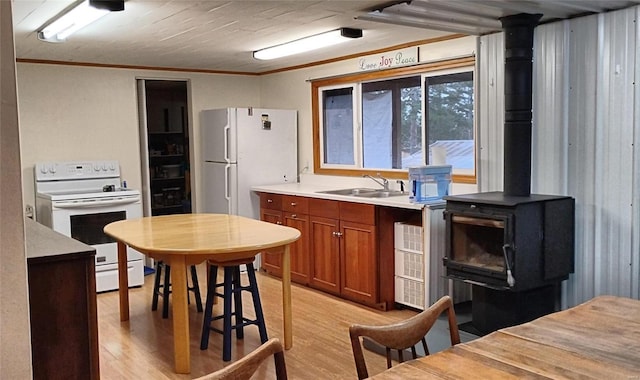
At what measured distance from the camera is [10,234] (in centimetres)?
146

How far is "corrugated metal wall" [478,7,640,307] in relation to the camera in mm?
3268

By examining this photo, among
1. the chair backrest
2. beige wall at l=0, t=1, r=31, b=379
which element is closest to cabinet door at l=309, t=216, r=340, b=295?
the chair backrest

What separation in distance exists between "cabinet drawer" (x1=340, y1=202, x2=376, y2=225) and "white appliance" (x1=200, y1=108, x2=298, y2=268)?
1556 millimetres

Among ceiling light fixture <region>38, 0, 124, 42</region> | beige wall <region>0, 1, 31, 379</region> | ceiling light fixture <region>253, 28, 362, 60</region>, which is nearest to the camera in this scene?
beige wall <region>0, 1, 31, 379</region>

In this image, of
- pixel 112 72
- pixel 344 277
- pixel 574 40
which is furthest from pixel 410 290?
pixel 112 72

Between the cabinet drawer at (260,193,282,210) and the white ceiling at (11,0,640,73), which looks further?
the cabinet drawer at (260,193,282,210)

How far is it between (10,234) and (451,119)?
Answer: 3809mm

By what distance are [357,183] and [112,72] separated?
281 centimetres

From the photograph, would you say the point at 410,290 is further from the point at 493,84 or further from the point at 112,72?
the point at 112,72

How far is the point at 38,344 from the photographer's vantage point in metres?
2.18

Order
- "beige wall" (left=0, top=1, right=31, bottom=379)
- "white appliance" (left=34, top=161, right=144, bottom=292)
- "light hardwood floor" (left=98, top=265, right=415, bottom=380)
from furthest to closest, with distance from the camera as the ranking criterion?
"white appliance" (left=34, top=161, right=144, bottom=292) → "light hardwood floor" (left=98, top=265, right=415, bottom=380) → "beige wall" (left=0, top=1, right=31, bottom=379)

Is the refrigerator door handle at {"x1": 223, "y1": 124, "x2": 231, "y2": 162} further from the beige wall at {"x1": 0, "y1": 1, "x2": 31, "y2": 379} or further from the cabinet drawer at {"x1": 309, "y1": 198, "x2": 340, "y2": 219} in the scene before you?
the beige wall at {"x1": 0, "y1": 1, "x2": 31, "y2": 379}

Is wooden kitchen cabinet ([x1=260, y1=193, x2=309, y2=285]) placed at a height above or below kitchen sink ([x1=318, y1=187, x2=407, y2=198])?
below

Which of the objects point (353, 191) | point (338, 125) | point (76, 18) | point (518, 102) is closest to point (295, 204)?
point (353, 191)
